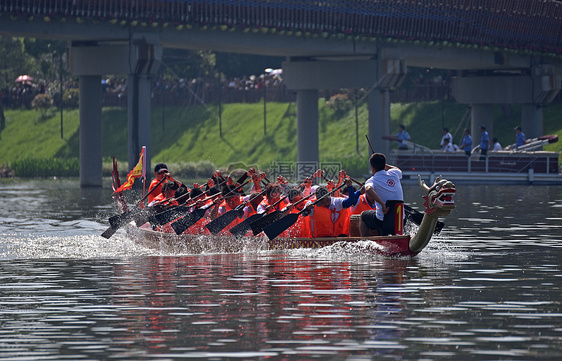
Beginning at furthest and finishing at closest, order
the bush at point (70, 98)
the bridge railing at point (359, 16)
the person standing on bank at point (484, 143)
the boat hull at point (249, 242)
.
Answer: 1. the bush at point (70, 98)
2. the person standing on bank at point (484, 143)
3. the bridge railing at point (359, 16)
4. the boat hull at point (249, 242)

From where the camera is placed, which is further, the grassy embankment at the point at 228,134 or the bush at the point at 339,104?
the bush at the point at 339,104

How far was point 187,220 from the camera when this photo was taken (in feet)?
76.2

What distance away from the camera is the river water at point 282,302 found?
37.3ft

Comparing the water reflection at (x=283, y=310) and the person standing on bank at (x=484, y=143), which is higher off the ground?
the person standing on bank at (x=484, y=143)

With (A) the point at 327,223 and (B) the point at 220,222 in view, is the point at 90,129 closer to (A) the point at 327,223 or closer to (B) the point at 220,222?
(B) the point at 220,222

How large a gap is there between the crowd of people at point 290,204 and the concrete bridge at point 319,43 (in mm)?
20901

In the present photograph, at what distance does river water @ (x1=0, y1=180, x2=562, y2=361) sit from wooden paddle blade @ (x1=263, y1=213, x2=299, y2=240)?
43cm

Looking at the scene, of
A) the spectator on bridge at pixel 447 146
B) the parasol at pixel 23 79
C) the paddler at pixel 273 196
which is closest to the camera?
the paddler at pixel 273 196

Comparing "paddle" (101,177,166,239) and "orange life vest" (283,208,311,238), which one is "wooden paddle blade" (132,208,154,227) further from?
"orange life vest" (283,208,311,238)

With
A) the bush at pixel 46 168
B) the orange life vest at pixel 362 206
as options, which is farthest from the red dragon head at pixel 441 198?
the bush at pixel 46 168

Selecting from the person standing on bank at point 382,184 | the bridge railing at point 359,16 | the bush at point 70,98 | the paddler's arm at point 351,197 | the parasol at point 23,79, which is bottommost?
the paddler's arm at point 351,197

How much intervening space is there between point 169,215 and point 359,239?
5478mm

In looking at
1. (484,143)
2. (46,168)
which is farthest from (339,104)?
(484,143)

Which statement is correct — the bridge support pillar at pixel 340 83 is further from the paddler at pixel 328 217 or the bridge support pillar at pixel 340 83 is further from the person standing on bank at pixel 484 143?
the paddler at pixel 328 217
